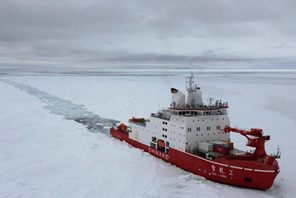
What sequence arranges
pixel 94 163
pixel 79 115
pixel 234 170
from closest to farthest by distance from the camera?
pixel 234 170
pixel 94 163
pixel 79 115

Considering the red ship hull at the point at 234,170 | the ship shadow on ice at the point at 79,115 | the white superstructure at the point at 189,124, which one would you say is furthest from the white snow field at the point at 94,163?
the white superstructure at the point at 189,124

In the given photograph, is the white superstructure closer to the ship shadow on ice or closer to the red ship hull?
the red ship hull

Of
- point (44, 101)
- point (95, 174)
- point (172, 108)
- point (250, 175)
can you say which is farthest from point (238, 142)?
point (44, 101)

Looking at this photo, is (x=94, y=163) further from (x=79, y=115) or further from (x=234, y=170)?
(x=79, y=115)

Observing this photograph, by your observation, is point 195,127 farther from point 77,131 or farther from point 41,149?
point 77,131

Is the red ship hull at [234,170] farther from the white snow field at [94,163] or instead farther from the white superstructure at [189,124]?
the white superstructure at [189,124]

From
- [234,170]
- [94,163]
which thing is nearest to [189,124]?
[234,170]
